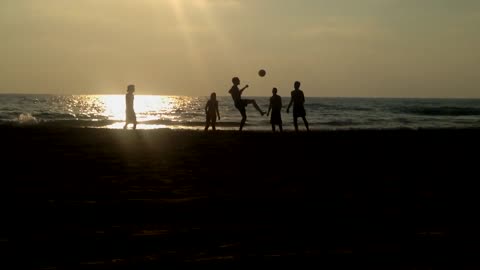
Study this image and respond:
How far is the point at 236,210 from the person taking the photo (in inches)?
258

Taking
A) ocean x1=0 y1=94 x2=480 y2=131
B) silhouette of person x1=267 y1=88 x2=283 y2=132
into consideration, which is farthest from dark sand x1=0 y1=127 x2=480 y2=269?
ocean x1=0 y1=94 x2=480 y2=131

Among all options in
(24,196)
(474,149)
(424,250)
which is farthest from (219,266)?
(474,149)

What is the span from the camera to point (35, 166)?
33.8 ft

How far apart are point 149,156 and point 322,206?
20.4 feet

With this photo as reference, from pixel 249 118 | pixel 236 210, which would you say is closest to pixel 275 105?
pixel 236 210

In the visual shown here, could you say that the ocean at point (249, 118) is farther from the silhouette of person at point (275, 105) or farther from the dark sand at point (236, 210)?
the dark sand at point (236, 210)

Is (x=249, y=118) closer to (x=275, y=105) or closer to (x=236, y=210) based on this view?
(x=275, y=105)

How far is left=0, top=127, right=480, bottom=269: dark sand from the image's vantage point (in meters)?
4.71

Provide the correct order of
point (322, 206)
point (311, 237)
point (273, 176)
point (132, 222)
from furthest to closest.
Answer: point (273, 176), point (322, 206), point (132, 222), point (311, 237)

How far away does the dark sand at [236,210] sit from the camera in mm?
4707

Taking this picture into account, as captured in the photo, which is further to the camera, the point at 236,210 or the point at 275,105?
the point at 275,105

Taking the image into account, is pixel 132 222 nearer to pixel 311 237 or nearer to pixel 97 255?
pixel 97 255

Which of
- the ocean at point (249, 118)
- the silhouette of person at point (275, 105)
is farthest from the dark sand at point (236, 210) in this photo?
the ocean at point (249, 118)

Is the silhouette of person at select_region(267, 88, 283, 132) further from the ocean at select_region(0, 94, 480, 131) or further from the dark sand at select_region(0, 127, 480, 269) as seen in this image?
the ocean at select_region(0, 94, 480, 131)
